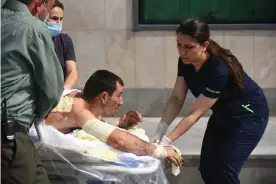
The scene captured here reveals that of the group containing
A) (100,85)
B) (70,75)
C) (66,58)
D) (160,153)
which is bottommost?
(160,153)

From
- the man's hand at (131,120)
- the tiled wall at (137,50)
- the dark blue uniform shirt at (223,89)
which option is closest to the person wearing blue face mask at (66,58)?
the man's hand at (131,120)

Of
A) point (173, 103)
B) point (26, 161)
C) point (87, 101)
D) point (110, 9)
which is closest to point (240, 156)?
point (173, 103)

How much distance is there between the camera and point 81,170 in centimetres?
439

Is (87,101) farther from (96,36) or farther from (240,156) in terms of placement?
(96,36)

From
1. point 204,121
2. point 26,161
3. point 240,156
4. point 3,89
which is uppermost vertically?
point 3,89

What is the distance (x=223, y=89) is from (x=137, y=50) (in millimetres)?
3517

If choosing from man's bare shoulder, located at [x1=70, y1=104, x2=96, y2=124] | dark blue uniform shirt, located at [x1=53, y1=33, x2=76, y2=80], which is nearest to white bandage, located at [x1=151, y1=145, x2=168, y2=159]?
man's bare shoulder, located at [x1=70, y1=104, x2=96, y2=124]

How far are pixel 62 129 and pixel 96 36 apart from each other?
374 centimetres

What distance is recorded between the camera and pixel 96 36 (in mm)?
8492

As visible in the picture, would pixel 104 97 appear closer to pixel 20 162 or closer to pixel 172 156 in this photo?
pixel 172 156

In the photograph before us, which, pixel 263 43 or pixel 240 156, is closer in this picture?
pixel 240 156

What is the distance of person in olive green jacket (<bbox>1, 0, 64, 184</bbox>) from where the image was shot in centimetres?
390

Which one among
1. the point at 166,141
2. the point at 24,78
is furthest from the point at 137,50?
the point at 24,78

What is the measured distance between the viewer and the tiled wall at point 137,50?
8477mm
